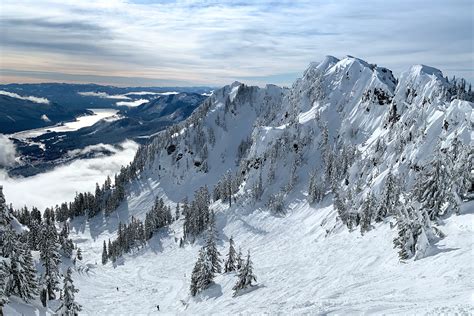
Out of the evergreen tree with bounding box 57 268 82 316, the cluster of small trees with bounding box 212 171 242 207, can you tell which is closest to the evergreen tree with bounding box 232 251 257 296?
the evergreen tree with bounding box 57 268 82 316

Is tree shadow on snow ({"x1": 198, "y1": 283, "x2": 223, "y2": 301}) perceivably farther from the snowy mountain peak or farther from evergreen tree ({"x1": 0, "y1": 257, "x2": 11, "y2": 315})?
the snowy mountain peak

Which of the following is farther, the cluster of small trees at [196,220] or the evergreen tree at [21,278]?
the cluster of small trees at [196,220]

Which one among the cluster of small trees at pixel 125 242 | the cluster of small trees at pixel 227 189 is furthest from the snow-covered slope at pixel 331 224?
the cluster of small trees at pixel 125 242

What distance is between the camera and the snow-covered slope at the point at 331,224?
42.3 metres

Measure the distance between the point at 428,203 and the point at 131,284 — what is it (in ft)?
271

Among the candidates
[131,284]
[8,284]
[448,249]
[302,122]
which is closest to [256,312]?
[448,249]

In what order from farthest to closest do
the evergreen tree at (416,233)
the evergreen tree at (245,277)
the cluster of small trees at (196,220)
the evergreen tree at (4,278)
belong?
the cluster of small trees at (196,220) < the evergreen tree at (245,277) < the evergreen tree at (416,233) < the evergreen tree at (4,278)

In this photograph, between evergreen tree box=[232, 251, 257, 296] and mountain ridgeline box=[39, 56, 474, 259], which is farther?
evergreen tree box=[232, 251, 257, 296]

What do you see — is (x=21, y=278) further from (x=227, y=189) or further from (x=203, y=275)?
(x=227, y=189)

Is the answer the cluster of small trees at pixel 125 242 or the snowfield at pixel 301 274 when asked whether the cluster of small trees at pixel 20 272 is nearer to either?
the snowfield at pixel 301 274

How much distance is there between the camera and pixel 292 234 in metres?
116

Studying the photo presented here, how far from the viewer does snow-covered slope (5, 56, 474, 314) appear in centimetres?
4231

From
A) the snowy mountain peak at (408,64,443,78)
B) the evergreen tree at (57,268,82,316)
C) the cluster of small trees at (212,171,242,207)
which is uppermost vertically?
the snowy mountain peak at (408,64,443,78)

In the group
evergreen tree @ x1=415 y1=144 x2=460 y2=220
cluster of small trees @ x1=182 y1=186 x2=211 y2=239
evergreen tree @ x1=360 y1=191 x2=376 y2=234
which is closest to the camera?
evergreen tree @ x1=415 y1=144 x2=460 y2=220
